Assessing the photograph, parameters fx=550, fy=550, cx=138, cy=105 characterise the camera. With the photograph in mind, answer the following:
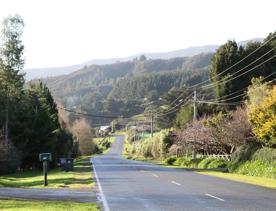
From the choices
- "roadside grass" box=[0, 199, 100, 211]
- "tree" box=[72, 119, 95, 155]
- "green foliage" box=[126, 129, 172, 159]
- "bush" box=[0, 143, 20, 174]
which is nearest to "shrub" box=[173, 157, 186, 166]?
"green foliage" box=[126, 129, 172, 159]

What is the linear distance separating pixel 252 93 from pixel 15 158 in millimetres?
22768

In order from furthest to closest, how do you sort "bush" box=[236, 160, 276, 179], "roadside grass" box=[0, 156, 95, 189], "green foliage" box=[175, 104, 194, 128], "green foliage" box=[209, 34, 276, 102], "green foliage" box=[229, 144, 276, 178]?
"green foliage" box=[175, 104, 194, 128], "green foliage" box=[209, 34, 276, 102], "green foliage" box=[229, 144, 276, 178], "bush" box=[236, 160, 276, 179], "roadside grass" box=[0, 156, 95, 189]

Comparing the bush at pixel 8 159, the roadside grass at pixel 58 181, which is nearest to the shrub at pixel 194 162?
the roadside grass at pixel 58 181

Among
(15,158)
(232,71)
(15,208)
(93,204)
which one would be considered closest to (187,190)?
(93,204)

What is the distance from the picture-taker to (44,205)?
17.3 meters

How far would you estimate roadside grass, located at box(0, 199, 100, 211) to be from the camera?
641 inches

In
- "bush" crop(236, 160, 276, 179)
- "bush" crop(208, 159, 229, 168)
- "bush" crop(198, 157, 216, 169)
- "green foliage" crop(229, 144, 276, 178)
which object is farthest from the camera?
"bush" crop(198, 157, 216, 169)

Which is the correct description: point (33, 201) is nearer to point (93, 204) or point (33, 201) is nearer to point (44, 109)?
point (93, 204)

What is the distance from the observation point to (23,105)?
186 feet

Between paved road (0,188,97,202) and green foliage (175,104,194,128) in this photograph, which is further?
green foliage (175,104,194,128)

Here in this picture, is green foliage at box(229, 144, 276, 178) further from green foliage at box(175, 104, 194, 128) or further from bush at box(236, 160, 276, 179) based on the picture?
green foliage at box(175, 104, 194, 128)

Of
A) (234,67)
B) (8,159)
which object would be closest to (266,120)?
(8,159)

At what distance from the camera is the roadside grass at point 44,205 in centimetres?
1628

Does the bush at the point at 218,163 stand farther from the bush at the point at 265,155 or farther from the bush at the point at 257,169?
the bush at the point at 265,155
